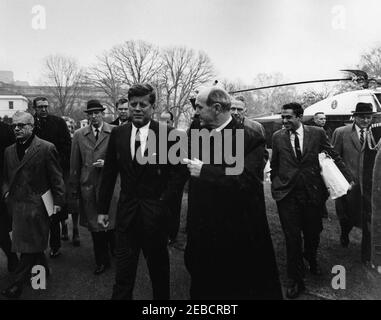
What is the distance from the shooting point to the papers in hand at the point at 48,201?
13.3 ft

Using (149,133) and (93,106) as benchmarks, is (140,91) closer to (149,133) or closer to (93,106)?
(149,133)

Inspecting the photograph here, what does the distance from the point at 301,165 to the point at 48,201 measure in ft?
9.47

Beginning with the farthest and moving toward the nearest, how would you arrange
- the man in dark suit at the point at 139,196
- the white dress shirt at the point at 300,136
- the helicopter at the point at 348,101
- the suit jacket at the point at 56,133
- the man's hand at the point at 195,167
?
the helicopter at the point at 348,101, the suit jacket at the point at 56,133, the white dress shirt at the point at 300,136, the man in dark suit at the point at 139,196, the man's hand at the point at 195,167

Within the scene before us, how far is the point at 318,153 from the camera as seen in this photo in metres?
4.35

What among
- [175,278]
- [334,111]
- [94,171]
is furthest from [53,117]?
[334,111]

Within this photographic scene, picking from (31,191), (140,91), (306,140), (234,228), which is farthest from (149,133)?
(306,140)

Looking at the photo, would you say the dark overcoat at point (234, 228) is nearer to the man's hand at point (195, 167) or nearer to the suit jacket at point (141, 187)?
the man's hand at point (195, 167)

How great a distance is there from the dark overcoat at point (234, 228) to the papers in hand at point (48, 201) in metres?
1.99

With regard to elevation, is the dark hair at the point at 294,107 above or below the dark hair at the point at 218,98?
below

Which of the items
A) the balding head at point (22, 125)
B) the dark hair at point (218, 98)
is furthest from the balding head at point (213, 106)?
the balding head at point (22, 125)
